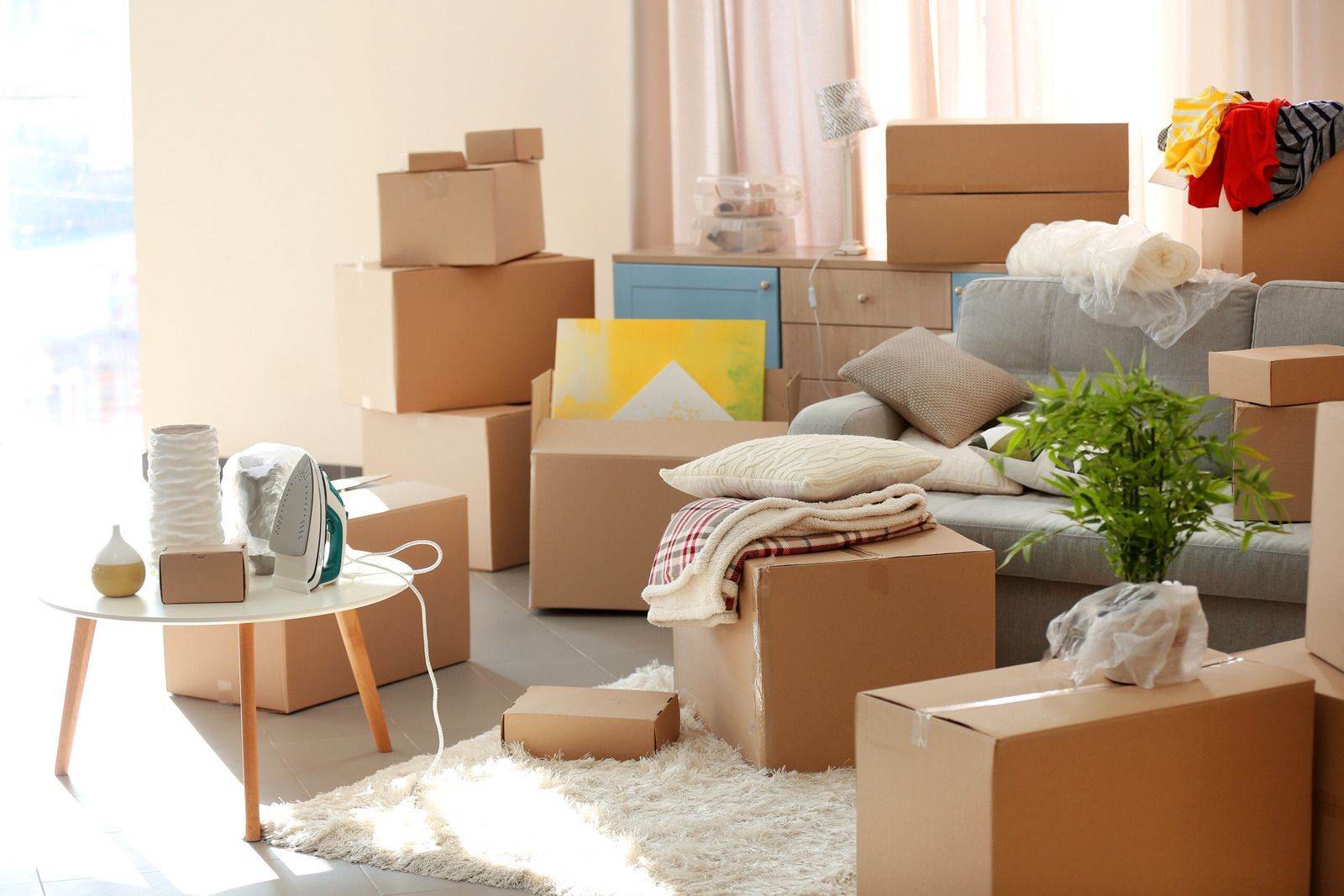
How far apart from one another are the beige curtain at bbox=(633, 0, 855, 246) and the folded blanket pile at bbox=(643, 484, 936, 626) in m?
2.12

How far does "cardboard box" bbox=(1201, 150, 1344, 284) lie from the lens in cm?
328

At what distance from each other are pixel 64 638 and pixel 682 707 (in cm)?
158

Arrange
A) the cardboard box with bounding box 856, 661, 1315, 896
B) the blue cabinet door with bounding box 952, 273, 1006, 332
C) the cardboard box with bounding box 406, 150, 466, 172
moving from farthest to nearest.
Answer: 1. the cardboard box with bounding box 406, 150, 466, 172
2. the blue cabinet door with bounding box 952, 273, 1006, 332
3. the cardboard box with bounding box 856, 661, 1315, 896

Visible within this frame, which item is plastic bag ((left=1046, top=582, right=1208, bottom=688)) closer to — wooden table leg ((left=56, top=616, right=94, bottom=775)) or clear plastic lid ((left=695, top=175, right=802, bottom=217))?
wooden table leg ((left=56, top=616, right=94, bottom=775))

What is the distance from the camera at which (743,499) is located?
277cm

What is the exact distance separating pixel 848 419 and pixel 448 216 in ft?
4.75

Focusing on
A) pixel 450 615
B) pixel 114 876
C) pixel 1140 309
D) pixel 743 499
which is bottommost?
pixel 114 876

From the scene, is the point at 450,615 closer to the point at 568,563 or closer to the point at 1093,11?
the point at 568,563

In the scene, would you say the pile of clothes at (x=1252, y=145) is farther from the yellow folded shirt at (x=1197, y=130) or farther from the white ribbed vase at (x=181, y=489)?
the white ribbed vase at (x=181, y=489)

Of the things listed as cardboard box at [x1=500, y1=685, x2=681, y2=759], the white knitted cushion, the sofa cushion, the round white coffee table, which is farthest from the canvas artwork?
the round white coffee table

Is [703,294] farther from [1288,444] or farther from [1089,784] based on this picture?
[1089,784]

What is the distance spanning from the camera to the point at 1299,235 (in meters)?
3.30

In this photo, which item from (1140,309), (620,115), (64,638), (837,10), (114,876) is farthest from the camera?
(620,115)

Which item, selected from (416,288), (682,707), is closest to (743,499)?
(682,707)
